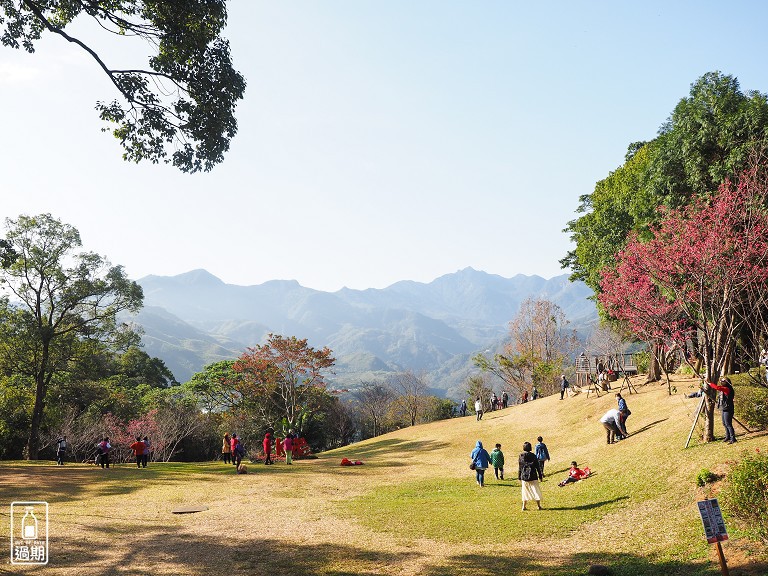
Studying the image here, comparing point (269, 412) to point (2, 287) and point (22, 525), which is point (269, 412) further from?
point (22, 525)

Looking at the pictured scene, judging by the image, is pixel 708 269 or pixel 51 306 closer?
pixel 708 269

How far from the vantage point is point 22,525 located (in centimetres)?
1234

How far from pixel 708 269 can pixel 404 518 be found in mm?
12073

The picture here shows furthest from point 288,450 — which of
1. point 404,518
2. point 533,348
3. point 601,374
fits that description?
point 533,348

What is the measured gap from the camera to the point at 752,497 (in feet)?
27.9

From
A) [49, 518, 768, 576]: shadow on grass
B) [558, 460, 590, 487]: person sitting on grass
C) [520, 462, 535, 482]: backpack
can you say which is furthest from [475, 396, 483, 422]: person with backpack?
[49, 518, 768, 576]: shadow on grass

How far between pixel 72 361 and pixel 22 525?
926 inches

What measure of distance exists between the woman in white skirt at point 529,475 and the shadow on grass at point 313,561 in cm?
295

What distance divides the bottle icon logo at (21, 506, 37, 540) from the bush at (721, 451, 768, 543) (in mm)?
14451

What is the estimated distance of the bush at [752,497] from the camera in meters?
8.38

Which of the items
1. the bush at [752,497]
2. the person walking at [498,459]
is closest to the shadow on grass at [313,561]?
the bush at [752,497]

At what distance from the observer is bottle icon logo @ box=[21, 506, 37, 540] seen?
11.5 meters

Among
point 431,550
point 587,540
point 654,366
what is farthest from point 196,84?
point 654,366

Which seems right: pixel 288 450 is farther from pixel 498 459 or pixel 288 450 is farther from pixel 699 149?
pixel 699 149
